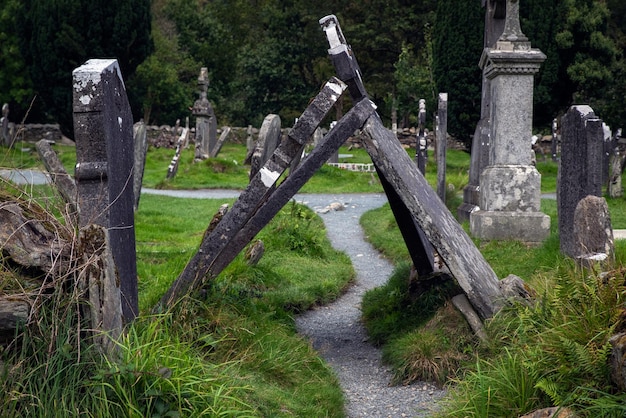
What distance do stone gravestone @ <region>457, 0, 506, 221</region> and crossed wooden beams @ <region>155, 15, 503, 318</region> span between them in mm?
5478

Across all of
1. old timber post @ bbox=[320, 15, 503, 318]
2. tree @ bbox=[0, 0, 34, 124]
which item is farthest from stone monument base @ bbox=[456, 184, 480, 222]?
tree @ bbox=[0, 0, 34, 124]

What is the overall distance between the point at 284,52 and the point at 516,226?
107 feet

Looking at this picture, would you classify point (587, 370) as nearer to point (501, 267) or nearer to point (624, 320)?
point (624, 320)

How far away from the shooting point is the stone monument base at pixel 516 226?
32.7 ft

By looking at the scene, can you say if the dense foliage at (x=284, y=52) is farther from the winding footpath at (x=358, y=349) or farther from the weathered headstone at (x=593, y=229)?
the weathered headstone at (x=593, y=229)

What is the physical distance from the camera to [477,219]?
10.2 meters

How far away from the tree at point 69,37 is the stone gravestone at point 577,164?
79.1ft

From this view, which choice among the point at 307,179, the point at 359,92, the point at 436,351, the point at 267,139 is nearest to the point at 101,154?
the point at 307,179

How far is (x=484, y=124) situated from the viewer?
1227cm

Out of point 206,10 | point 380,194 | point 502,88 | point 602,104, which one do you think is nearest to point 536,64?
point 502,88

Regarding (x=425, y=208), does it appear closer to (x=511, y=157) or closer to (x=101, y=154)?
(x=101, y=154)

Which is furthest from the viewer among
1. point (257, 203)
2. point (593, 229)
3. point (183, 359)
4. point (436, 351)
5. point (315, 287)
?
point (315, 287)

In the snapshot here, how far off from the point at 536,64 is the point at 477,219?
2.26 meters

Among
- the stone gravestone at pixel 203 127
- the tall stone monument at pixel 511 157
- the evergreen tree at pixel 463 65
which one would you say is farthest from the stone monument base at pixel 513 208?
the stone gravestone at pixel 203 127
